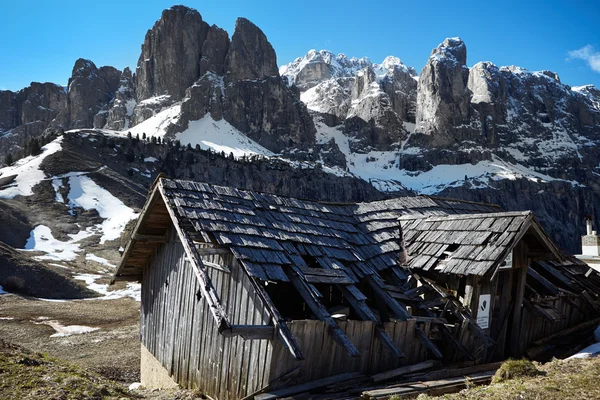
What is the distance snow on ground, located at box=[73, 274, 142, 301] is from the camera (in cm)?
3475

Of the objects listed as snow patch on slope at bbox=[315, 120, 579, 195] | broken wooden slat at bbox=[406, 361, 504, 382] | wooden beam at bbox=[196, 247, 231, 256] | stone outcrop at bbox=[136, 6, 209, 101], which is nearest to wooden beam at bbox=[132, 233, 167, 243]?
wooden beam at bbox=[196, 247, 231, 256]

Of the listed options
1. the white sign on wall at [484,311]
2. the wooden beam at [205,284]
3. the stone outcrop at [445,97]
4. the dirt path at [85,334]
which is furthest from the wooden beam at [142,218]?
the stone outcrop at [445,97]

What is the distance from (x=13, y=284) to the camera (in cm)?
3338

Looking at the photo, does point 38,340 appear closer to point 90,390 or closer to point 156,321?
point 156,321

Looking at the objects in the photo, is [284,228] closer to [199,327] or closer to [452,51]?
[199,327]

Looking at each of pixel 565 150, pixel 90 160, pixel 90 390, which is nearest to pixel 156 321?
pixel 90 390


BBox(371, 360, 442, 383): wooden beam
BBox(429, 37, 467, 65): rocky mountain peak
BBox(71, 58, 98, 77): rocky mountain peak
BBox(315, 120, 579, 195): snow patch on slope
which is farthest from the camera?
BBox(71, 58, 98, 77): rocky mountain peak

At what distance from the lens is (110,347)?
18.3 metres

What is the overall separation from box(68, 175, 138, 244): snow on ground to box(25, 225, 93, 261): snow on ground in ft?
11.3

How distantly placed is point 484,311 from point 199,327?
631cm

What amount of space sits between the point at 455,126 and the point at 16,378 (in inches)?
7129

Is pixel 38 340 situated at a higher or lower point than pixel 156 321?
lower

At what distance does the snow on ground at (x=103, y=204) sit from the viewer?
62.1 metres

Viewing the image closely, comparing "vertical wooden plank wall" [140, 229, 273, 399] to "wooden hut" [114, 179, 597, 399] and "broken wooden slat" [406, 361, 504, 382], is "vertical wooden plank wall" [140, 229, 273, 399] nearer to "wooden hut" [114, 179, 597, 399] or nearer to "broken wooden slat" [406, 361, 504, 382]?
"wooden hut" [114, 179, 597, 399]
